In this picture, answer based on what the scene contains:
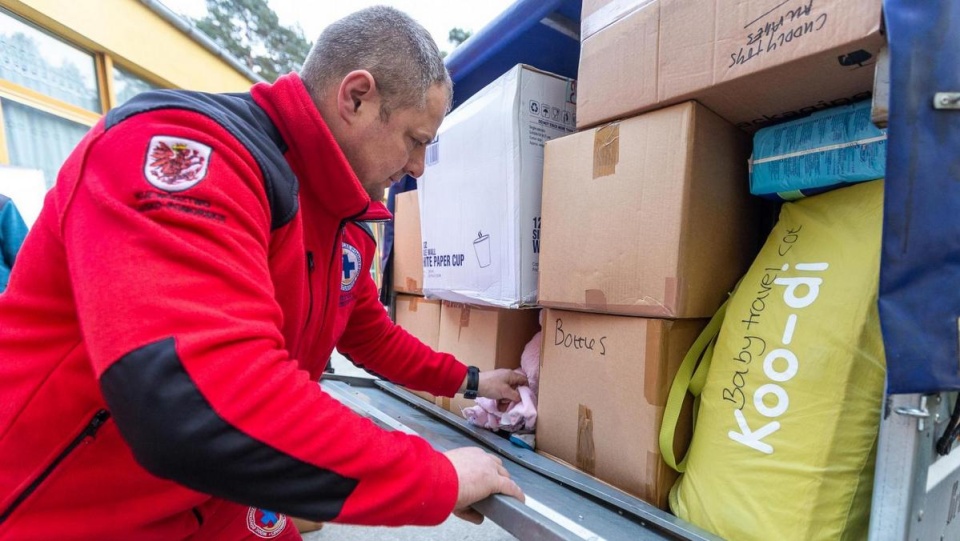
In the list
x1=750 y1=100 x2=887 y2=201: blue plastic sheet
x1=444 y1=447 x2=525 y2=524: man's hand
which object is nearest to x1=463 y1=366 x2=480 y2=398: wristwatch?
x1=444 y1=447 x2=525 y2=524: man's hand

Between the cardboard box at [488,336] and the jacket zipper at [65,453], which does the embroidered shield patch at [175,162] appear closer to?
the jacket zipper at [65,453]

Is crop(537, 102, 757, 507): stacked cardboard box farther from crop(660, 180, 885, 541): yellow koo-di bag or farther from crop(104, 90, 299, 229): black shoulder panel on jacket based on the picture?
crop(104, 90, 299, 229): black shoulder panel on jacket

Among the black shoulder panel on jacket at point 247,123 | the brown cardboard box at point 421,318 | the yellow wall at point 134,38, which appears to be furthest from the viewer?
the yellow wall at point 134,38

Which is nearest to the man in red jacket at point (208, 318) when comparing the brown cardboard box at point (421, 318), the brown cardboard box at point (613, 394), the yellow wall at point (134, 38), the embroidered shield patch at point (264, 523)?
the embroidered shield patch at point (264, 523)

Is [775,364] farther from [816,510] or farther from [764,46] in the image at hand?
[764,46]

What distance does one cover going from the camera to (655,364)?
0.96 meters

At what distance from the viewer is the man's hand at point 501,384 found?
1350 millimetres

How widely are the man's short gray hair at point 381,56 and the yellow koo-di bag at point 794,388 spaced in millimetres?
794

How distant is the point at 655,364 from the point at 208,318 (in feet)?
2.66

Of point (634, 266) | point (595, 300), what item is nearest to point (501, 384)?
point (595, 300)

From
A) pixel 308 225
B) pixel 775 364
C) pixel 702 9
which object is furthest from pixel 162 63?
pixel 775 364

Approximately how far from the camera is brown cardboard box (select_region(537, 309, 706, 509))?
0.97 metres

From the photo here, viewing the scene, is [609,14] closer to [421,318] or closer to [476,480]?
[476,480]

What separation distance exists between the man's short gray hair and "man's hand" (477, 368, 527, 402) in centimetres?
79
